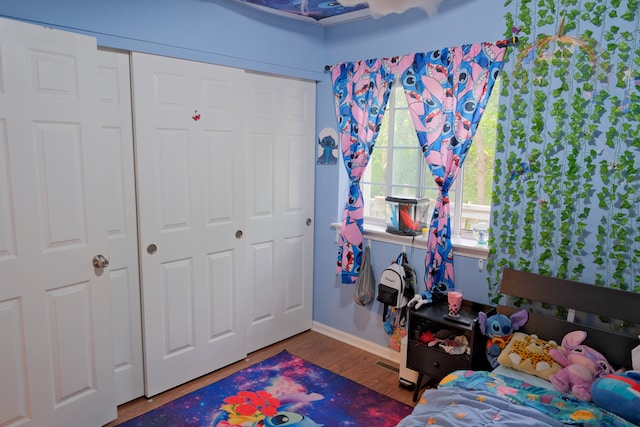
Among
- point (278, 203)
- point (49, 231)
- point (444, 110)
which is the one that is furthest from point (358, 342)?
point (49, 231)

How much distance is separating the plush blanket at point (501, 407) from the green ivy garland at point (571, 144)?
748 millimetres

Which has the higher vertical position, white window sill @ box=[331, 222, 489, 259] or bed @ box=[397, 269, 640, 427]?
white window sill @ box=[331, 222, 489, 259]

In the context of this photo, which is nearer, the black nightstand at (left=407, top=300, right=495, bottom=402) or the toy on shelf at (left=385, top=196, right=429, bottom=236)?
the black nightstand at (left=407, top=300, right=495, bottom=402)

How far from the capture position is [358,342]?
11.5 feet

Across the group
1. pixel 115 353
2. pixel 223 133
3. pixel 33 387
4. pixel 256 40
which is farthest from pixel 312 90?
pixel 33 387

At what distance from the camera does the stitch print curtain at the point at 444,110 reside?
2.68 m

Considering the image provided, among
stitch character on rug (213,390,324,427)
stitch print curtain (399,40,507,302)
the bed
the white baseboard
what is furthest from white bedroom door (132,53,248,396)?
the bed

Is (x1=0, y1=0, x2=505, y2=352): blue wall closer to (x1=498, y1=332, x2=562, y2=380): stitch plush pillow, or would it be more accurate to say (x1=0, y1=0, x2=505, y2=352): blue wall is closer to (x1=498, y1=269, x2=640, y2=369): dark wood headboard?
(x1=498, y1=269, x2=640, y2=369): dark wood headboard

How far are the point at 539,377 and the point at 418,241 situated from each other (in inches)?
44.0

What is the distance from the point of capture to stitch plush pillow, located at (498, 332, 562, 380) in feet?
7.25

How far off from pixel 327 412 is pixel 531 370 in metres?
1.13

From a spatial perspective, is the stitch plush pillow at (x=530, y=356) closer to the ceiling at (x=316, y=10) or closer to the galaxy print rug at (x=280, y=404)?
the galaxy print rug at (x=280, y=404)

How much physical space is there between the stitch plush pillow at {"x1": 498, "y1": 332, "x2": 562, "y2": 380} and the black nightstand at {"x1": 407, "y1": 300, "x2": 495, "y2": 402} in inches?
7.2

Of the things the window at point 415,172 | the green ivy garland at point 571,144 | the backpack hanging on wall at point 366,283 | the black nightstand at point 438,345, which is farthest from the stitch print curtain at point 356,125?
the green ivy garland at point 571,144
